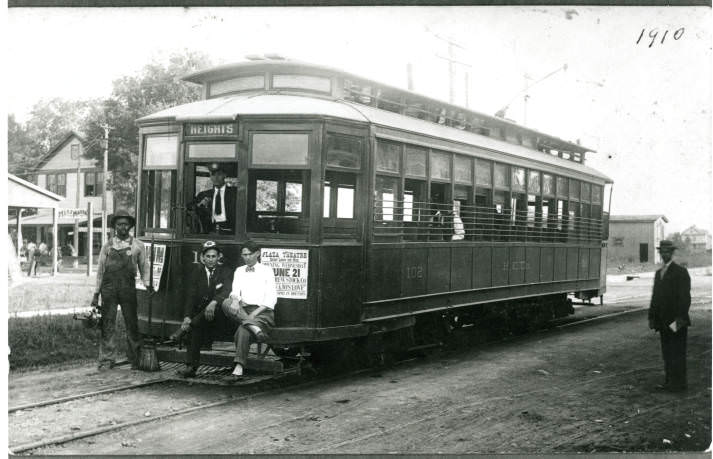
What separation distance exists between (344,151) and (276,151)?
74cm

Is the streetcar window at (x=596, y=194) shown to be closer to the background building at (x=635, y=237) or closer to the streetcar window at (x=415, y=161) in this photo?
the background building at (x=635, y=237)

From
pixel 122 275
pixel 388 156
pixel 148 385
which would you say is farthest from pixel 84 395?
pixel 388 156

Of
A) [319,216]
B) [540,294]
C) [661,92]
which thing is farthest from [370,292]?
[540,294]

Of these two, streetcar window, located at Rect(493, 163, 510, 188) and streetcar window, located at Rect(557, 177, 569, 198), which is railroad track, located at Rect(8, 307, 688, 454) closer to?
streetcar window, located at Rect(493, 163, 510, 188)

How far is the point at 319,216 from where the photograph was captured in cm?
704

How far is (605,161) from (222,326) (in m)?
5.31

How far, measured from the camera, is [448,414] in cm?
664

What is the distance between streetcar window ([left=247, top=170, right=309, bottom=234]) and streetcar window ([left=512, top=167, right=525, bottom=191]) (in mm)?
4470

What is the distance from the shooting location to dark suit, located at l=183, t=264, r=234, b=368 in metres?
7.05

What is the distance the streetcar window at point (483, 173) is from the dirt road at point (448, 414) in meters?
2.63

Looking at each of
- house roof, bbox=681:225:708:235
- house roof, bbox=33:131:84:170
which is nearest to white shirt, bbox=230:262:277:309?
house roof, bbox=33:131:84:170

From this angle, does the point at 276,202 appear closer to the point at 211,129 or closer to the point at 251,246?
the point at 251,246

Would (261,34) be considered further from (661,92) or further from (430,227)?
(661,92)

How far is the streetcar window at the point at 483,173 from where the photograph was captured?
378 inches
